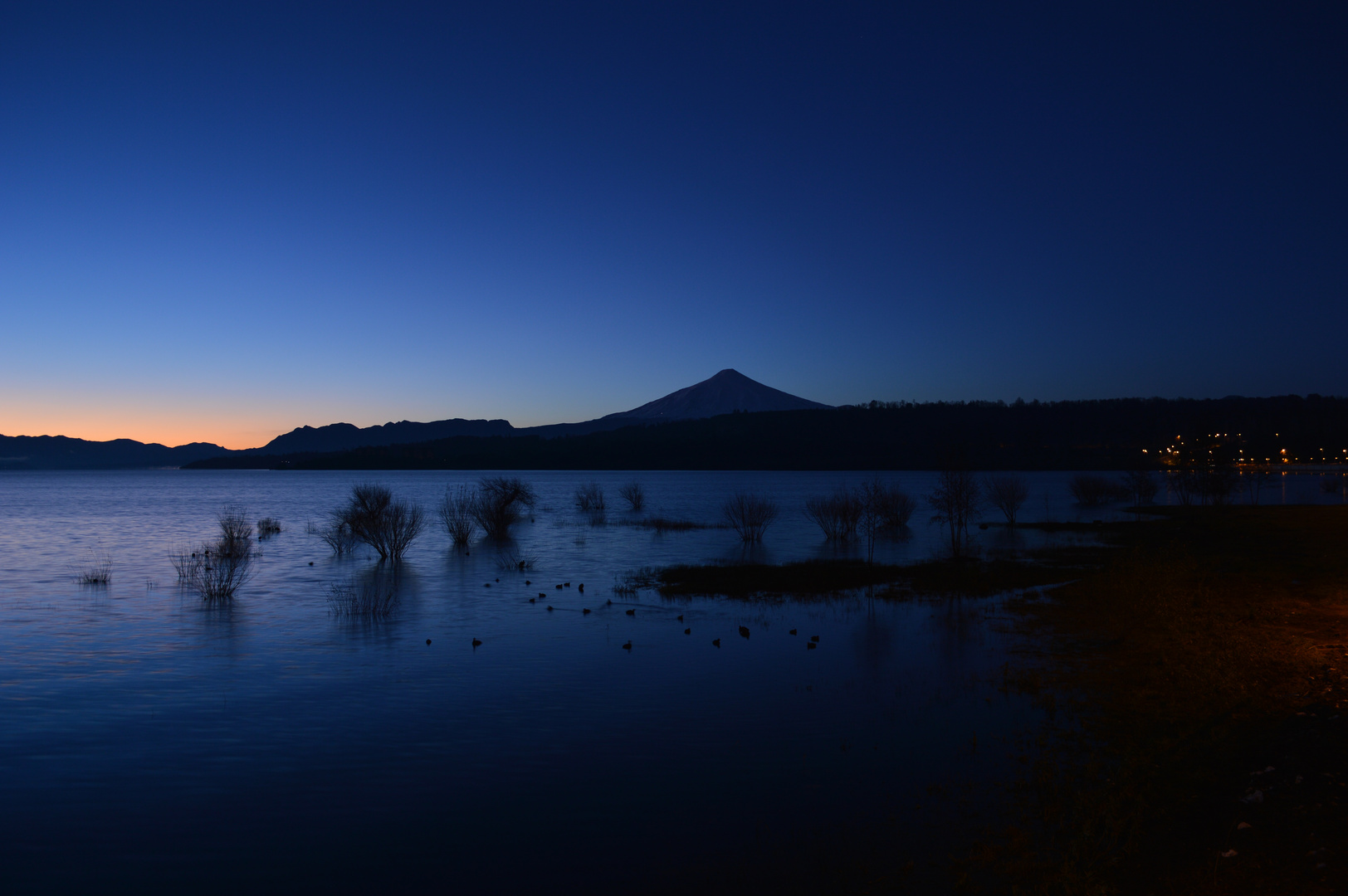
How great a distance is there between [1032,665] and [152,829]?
13.5 m

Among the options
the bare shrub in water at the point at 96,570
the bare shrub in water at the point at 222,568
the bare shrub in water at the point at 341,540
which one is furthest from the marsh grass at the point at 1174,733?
the bare shrub in water at the point at 96,570

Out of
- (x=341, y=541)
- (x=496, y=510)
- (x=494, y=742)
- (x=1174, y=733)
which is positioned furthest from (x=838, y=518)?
(x=494, y=742)

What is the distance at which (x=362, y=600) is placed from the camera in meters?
23.9

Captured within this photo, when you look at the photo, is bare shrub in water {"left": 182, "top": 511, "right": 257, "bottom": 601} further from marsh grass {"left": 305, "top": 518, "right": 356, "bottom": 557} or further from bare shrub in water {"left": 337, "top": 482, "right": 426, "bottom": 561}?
bare shrub in water {"left": 337, "top": 482, "right": 426, "bottom": 561}

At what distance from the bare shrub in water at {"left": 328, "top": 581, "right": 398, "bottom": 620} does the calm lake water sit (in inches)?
27.3

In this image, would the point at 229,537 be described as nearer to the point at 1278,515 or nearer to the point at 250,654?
the point at 250,654

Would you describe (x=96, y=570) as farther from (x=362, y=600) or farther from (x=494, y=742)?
(x=494, y=742)

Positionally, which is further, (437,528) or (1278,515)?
(437,528)

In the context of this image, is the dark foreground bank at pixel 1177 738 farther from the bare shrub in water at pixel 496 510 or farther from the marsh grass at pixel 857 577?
the bare shrub in water at pixel 496 510

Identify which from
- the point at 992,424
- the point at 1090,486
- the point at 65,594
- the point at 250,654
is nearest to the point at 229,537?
the point at 65,594

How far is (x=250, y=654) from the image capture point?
666 inches

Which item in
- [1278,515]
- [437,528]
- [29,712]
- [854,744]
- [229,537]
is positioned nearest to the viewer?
[854,744]

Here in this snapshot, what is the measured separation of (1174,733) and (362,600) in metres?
21.1

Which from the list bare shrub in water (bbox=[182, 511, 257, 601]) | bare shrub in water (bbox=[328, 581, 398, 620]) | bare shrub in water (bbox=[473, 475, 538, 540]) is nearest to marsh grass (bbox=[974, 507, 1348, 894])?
bare shrub in water (bbox=[328, 581, 398, 620])
